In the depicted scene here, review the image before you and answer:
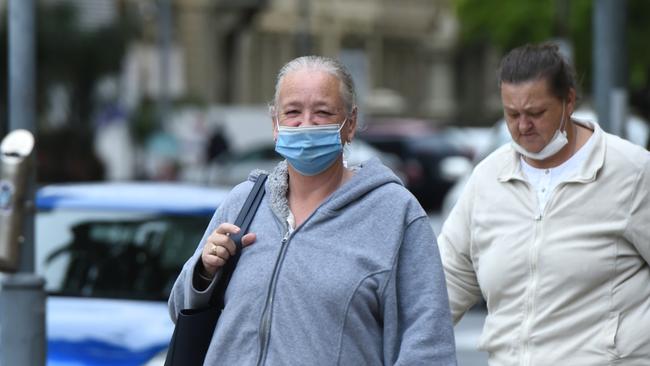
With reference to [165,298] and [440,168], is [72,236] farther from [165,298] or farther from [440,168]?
[440,168]

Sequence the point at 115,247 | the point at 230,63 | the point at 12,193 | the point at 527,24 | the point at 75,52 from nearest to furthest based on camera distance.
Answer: the point at 12,193 < the point at 115,247 < the point at 75,52 < the point at 230,63 < the point at 527,24

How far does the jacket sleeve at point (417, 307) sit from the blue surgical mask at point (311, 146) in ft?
0.87

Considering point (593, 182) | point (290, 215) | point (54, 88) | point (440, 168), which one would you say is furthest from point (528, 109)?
point (54, 88)

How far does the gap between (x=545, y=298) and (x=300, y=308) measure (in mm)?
989

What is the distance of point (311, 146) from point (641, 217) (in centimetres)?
117

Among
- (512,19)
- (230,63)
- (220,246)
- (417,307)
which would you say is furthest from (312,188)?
(512,19)

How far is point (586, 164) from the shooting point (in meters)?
4.82

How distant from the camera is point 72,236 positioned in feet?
28.1

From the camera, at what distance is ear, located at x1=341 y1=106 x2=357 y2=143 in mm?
4172

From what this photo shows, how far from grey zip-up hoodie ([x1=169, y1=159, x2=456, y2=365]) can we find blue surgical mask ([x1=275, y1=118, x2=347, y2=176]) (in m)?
0.09

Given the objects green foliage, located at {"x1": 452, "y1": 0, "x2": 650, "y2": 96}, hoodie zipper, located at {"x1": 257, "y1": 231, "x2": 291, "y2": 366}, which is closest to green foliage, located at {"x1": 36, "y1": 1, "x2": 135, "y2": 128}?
green foliage, located at {"x1": 452, "y1": 0, "x2": 650, "y2": 96}

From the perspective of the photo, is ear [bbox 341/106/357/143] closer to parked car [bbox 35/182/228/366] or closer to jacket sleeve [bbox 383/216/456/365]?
jacket sleeve [bbox 383/216/456/365]

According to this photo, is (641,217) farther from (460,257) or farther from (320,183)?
(320,183)

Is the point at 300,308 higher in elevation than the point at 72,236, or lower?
higher
